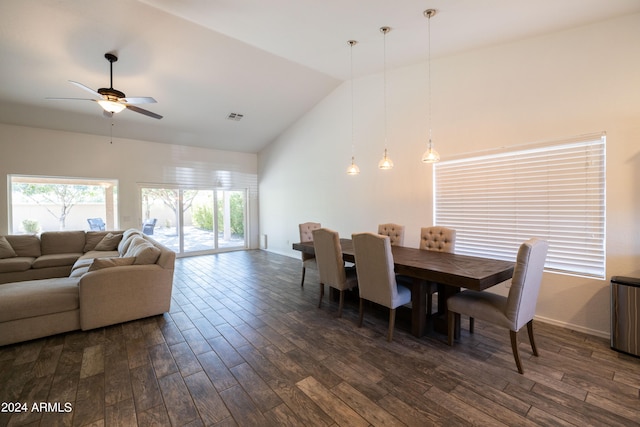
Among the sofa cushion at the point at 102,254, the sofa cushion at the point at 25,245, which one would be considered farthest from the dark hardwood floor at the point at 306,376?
the sofa cushion at the point at 25,245

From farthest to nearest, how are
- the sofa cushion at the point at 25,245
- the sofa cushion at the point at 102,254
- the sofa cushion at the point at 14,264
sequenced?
1. the sofa cushion at the point at 102,254
2. the sofa cushion at the point at 25,245
3. the sofa cushion at the point at 14,264

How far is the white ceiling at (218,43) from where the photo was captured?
284 centimetres

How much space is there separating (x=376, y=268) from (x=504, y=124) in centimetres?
252

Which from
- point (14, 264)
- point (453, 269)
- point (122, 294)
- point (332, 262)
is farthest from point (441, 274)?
point (14, 264)

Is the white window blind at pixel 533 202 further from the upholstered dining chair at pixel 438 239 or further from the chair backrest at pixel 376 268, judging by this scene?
the chair backrest at pixel 376 268

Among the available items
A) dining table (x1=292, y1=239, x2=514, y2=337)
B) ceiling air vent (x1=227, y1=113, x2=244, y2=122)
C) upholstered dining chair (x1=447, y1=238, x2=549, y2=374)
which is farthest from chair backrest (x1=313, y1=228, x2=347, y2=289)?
ceiling air vent (x1=227, y1=113, x2=244, y2=122)

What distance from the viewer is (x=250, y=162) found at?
8.24m

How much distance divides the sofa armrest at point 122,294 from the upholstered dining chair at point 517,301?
11.0ft

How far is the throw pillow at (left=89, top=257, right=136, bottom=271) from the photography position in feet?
9.84

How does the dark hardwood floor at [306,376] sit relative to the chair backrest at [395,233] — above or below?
below

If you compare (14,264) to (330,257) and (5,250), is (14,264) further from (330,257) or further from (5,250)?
(330,257)

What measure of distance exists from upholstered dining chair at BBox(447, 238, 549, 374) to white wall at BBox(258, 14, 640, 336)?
1.09m

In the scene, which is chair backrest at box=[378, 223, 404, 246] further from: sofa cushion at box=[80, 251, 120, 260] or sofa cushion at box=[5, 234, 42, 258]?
sofa cushion at box=[5, 234, 42, 258]

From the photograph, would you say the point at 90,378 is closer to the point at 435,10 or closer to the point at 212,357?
the point at 212,357
